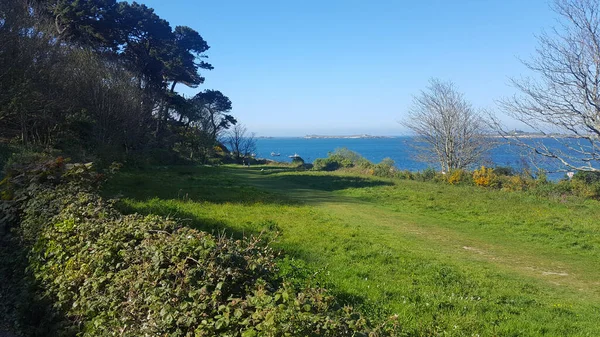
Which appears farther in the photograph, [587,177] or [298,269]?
[587,177]

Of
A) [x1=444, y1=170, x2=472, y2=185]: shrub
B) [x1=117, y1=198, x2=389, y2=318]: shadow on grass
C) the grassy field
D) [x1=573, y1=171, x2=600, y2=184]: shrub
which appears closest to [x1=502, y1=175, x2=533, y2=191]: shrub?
[x1=444, y1=170, x2=472, y2=185]: shrub

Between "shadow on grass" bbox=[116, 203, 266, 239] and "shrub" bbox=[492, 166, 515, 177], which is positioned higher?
"shrub" bbox=[492, 166, 515, 177]

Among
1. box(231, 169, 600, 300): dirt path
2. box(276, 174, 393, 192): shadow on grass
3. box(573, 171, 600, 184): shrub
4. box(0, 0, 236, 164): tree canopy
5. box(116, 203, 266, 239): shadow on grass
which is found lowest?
box(231, 169, 600, 300): dirt path

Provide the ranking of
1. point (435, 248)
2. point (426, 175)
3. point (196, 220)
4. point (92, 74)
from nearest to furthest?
point (196, 220) → point (435, 248) → point (92, 74) → point (426, 175)

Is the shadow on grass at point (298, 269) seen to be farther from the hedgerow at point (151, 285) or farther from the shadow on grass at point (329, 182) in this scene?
the shadow on grass at point (329, 182)

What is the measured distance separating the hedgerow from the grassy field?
179 centimetres

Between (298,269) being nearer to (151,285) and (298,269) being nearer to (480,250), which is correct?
(151,285)

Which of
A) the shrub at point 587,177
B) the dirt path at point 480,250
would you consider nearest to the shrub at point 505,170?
the shrub at point 587,177

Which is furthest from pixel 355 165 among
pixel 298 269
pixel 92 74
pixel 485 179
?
pixel 298 269

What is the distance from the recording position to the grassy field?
5.62 meters

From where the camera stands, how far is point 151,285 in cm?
372

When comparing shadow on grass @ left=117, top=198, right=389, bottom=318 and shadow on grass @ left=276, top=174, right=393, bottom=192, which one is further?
shadow on grass @ left=276, top=174, right=393, bottom=192

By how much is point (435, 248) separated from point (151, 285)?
8.25 m

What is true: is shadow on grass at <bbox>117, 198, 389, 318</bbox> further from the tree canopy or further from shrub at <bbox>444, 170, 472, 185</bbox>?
shrub at <bbox>444, 170, 472, 185</bbox>
